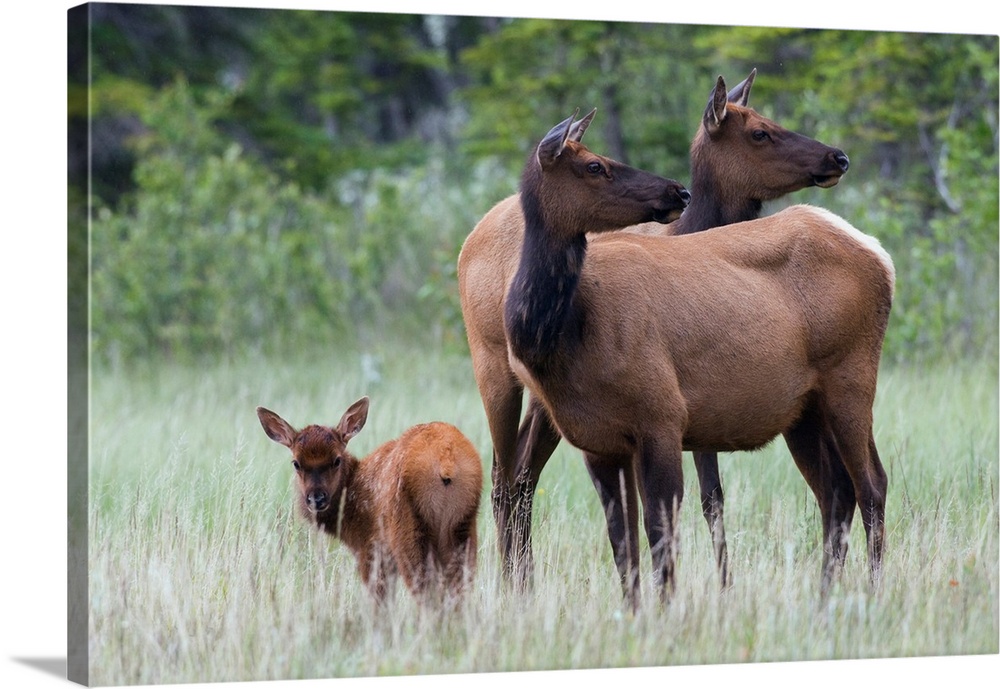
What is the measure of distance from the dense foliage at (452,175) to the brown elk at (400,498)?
223cm

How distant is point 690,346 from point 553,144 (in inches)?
47.0

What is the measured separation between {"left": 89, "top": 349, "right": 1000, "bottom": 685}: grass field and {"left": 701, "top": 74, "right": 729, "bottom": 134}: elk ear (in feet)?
6.60

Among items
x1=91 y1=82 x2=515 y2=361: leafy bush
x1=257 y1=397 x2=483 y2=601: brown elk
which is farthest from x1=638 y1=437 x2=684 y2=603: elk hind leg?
x1=91 y1=82 x2=515 y2=361: leafy bush

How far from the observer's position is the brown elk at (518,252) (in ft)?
26.5

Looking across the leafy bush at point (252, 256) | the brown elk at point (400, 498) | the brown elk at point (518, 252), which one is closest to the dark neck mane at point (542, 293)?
the brown elk at point (400, 498)

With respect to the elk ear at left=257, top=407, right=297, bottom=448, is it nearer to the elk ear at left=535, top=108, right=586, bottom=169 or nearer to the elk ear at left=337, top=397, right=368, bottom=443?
the elk ear at left=337, top=397, right=368, bottom=443

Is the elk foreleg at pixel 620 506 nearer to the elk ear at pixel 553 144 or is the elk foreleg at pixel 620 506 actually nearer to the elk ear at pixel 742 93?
the elk ear at pixel 553 144

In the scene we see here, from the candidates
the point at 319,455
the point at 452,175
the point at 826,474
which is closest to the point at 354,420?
the point at 319,455

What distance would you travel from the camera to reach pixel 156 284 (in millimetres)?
14609

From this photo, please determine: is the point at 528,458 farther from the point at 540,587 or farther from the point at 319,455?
the point at 319,455

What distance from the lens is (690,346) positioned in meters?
7.46

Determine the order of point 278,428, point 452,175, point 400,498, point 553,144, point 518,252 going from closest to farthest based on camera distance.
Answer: point 553,144 < point 400,498 < point 278,428 < point 518,252 < point 452,175

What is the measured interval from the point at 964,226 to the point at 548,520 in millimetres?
5686

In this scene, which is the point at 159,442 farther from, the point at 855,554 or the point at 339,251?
the point at 339,251
